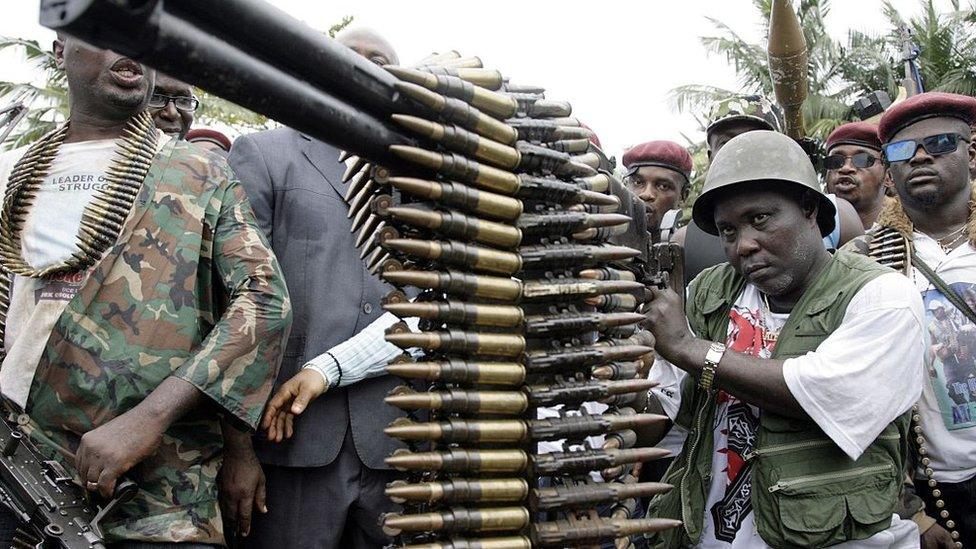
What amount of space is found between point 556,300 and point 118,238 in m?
1.53

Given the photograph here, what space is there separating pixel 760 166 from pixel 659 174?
2907 millimetres

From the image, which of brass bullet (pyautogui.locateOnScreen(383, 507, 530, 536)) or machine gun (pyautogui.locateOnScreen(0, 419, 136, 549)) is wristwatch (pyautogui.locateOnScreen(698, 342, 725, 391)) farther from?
machine gun (pyautogui.locateOnScreen(0, 419, 136, 549))

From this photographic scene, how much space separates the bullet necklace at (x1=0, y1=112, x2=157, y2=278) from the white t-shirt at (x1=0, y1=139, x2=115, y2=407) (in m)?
0.03

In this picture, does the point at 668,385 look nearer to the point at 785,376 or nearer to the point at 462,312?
the point at 785,376

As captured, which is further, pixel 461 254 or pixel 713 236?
pixel 713 236

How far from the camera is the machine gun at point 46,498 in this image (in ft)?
9.65

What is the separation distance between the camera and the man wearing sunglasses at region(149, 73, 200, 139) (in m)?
4.95

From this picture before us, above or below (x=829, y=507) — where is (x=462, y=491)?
above

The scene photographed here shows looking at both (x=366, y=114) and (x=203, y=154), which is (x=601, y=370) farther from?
(x=203, y=154)

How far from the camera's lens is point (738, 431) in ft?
12.9

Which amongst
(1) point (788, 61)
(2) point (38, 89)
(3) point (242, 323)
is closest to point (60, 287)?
(3) point (242, 323)

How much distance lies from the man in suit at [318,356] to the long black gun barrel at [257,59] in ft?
4.35

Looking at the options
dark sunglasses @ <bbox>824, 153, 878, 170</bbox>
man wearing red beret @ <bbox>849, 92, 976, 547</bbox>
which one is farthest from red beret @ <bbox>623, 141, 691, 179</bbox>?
man wearing red beret @ <bbox>849, 92, 976, 547</bbox>

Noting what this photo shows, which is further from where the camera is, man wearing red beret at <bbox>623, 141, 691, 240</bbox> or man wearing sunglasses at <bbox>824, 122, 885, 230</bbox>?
man wearing sunglasses at <bbox>824, 122, 885, 230</bbox>
